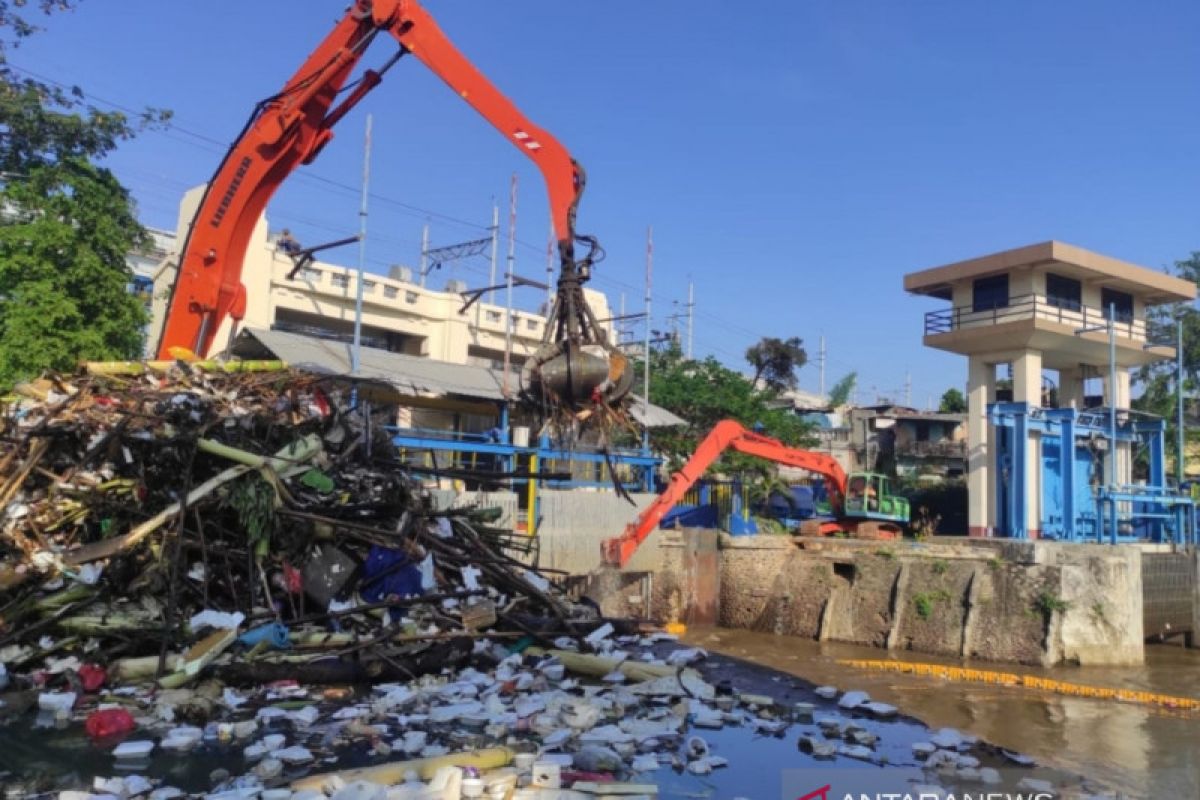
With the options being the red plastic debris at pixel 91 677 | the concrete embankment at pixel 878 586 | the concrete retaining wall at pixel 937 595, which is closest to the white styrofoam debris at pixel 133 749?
the red plastic debris at pixel 91 677

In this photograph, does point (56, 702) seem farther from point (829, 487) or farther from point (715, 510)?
point (829, 487)

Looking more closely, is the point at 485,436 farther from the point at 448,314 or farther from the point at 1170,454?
the point at 1170,454

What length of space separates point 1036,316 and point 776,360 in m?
14.2

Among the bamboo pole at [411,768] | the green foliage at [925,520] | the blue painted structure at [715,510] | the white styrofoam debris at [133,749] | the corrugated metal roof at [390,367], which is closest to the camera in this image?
the bamboo pole at [411,768]

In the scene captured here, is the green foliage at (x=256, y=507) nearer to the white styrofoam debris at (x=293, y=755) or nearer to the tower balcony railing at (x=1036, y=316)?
the white styrofoam debris at (x=293, y=755)

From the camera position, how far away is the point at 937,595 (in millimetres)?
14195

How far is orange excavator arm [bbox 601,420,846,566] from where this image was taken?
14570mm

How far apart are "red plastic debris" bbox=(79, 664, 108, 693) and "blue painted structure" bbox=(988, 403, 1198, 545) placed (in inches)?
654

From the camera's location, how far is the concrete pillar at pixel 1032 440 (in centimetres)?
1798

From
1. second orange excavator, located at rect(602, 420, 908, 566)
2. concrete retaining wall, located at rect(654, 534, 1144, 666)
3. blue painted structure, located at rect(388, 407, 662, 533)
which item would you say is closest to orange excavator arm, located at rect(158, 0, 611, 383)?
blue painted structure, located at rect(388, 407, 662, 533)

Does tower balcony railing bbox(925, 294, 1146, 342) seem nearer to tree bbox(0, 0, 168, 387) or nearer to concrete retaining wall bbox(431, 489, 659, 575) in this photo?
concrete retaining wall bbox(431, 489, 659, 575)

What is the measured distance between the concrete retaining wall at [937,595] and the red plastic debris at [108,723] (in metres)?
12.5

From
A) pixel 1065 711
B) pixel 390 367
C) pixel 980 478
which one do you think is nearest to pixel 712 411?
pixel 980 478

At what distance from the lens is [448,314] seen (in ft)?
88.4
